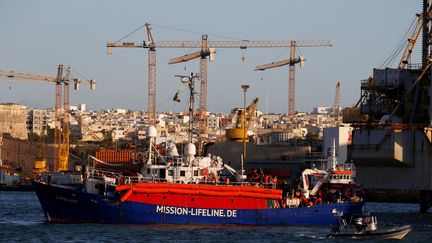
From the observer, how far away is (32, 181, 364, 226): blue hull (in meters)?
69.4

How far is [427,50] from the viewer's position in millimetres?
89625

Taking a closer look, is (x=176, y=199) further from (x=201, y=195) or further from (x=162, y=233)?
(x=162, y=233)

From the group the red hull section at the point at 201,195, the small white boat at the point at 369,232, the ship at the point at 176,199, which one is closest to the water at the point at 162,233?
the small white boat at the point at 369,232

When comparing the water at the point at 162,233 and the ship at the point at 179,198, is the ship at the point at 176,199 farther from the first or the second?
the water at the point at 162,233

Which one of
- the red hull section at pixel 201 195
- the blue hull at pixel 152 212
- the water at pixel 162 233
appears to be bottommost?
the water at pixel 162 233

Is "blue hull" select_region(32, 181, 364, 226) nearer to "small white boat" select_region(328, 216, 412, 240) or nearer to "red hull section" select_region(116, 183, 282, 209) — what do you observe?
"red hull section" select_region(116, 183, 282, 209)

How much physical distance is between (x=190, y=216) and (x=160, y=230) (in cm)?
358

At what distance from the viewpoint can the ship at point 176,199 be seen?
69250mm

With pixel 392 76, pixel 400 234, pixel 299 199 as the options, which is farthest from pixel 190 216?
pixel 392 76

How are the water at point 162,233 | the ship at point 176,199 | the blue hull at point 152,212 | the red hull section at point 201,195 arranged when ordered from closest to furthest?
the water at point 162,233
the red hull section at point 201,195
the ship at point 176,199
the blue hull at point 152,212

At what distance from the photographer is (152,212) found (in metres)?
69.3

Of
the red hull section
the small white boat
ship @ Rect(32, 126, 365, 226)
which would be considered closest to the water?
the small white boat

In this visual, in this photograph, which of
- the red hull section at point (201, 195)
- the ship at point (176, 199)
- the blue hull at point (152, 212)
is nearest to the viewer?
the red hull section at point (201, 195)

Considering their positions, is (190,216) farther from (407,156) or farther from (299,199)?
(407,156)
